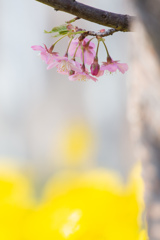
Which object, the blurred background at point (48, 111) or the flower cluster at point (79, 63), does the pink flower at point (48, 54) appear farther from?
the blurred background at point (48, 111)

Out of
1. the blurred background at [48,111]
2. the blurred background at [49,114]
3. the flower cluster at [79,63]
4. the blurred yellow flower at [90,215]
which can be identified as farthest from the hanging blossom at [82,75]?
the blurred background at [48,111]

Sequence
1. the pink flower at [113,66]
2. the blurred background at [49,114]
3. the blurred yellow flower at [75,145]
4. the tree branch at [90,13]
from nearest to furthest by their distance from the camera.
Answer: the tree branch at [90,13] → the pink flower at [113,66] → the blurred background at [49,114] → the blurred yellow flower at [75,145]

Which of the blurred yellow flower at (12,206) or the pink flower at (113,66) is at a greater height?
the blurred yellow flower at (12,206)

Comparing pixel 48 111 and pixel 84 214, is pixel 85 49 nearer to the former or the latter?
pixel 84 214

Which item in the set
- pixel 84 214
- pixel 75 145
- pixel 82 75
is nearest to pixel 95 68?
pixel 82 75

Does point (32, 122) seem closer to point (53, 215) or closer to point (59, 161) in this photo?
point (59, 161)

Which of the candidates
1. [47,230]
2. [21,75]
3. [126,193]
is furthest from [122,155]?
[47,230]

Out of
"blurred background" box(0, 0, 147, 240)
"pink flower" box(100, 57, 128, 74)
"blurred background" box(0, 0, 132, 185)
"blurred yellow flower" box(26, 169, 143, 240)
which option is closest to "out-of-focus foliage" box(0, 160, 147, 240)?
"blurred yellow flower" box(26, 169, 143, 240)
